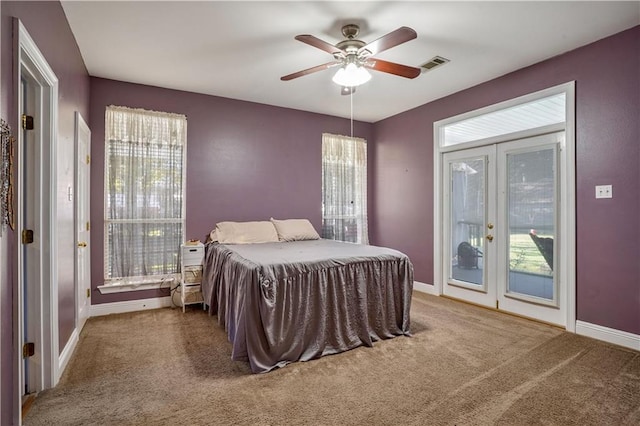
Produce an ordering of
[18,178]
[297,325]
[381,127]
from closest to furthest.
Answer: [18,178] < [297,325] < [381,127]

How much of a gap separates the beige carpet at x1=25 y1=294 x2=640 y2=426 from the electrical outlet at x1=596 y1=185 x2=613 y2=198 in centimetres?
130

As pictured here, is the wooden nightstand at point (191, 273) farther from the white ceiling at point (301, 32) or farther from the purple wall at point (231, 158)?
the white ceiling at point (301, 32)

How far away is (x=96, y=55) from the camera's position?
3.25 metres

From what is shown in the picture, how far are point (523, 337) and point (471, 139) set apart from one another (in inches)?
92.5

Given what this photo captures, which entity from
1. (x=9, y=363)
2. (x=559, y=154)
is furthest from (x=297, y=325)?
(x=559, y=154)

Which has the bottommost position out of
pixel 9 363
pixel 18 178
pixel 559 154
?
pixel 9 363

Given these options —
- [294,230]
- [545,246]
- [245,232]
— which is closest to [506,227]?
[545,246]

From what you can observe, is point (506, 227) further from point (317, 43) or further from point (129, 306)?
point (129, 306)

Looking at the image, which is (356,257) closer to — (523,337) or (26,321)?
(523,337)

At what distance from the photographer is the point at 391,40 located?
2.36 m

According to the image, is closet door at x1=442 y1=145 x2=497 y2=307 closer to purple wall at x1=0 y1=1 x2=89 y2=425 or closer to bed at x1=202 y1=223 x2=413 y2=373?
bed at x1=202 y1=223 x2=413 y2=373

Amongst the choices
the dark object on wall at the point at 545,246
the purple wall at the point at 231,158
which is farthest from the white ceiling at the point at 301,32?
the dark object on wall at the point at 545,246

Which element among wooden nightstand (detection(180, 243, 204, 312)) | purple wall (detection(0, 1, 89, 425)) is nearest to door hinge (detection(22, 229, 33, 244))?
purple wall (detection(0, 1, 89, 425))

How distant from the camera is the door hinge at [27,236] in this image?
1.96 meters
